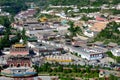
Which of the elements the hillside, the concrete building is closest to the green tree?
the hillside

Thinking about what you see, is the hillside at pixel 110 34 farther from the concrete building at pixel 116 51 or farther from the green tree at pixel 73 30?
the concrete building at pixel 116 51

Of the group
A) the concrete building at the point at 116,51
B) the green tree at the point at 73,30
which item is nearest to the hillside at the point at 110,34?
the green tree at the point at 73,30

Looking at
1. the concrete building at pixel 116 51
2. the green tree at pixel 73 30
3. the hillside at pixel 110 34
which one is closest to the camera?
the concrete building at pixel 116 51

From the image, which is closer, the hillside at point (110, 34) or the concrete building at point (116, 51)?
the concrete building at point (116, 51)

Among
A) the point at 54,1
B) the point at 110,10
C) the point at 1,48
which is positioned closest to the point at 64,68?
the point at 1,48

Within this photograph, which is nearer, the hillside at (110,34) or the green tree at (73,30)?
the hillside at (110,34)

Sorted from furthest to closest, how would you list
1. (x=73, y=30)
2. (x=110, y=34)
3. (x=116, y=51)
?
(x=73, y=30) < (x=110, y=34) < (x=116, y=51)

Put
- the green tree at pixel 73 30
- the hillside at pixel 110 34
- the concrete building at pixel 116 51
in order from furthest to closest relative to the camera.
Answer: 1. the green tree at pixel 73 30
2. the hillside at pixel 110 34
3. the concrete building at pixel 116 51

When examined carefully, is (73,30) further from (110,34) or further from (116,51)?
(116,51)

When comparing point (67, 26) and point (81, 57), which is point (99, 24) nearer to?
point (67, 26)

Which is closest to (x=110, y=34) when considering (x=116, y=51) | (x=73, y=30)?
(x=73, y=30)

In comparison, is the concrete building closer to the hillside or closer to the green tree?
the hillside

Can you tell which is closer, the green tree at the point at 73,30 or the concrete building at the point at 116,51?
the concrete building at the point at 116,51
